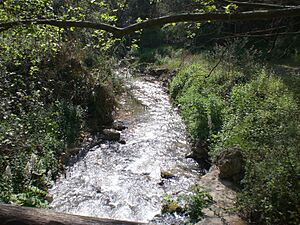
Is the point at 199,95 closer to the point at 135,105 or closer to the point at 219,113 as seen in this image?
the point at 219,113

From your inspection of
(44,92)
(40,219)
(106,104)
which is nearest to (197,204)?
(40,219)

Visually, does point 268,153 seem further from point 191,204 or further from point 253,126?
point 253,126

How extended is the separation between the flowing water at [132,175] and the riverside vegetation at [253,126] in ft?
2.56

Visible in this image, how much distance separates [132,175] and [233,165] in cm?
248

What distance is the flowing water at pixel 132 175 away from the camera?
20.8 feet

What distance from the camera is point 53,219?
234 cm

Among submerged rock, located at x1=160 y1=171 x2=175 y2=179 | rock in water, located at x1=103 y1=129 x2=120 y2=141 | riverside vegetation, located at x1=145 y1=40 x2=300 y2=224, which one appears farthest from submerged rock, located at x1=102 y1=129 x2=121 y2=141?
submerged rock, located at x1=160 y1=171 x2=175 y2=179

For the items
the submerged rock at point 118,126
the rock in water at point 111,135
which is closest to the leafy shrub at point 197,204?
the rock in water at point 111,135

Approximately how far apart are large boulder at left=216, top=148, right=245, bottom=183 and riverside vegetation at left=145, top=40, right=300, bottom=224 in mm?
120

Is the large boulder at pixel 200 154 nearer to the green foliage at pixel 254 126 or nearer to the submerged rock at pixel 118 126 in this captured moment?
Result: the green foliage at pixel 254 126

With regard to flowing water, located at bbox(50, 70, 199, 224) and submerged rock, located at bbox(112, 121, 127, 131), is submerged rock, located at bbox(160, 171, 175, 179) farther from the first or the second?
submerged rock, located at bbox(112, 121, 127, 131)

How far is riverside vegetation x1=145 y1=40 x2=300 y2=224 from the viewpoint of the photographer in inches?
186

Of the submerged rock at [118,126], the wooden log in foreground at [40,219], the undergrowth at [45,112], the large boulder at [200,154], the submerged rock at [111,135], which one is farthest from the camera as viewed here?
the submerged rock at [118,126]

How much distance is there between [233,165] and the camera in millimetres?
6461
